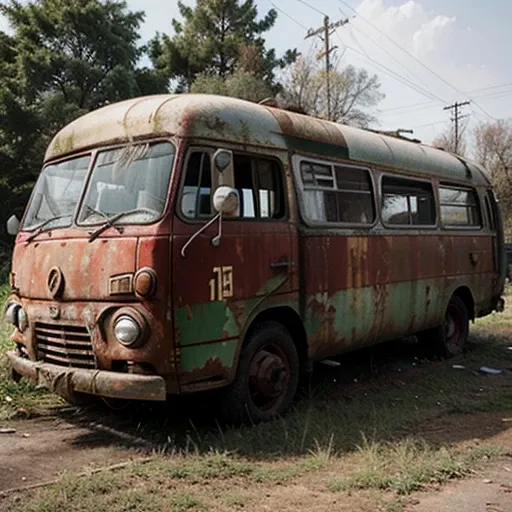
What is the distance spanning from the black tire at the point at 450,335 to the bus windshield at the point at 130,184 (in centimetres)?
521

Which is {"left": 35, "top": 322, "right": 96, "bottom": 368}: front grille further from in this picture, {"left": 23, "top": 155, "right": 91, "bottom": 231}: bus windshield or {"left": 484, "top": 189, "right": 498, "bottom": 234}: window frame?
{"left": 484, "top": 189, "right": 498, "bottom": 234}: window frame

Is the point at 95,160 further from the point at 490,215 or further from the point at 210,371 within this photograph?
the point at 490,215

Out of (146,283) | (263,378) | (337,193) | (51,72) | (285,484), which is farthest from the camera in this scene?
(51,72)

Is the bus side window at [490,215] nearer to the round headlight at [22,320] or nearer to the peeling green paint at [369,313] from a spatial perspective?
the peeling green paint at [369,313]

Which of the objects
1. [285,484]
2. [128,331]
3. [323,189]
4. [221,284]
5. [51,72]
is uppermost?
[51,72]

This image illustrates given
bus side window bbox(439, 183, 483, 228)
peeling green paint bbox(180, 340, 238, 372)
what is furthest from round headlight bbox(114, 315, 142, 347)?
bus side window bbox(439, 183, 483, 228)

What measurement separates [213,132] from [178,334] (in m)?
1.69

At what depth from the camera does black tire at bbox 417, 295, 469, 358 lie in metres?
8.54

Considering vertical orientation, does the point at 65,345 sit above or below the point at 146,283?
below

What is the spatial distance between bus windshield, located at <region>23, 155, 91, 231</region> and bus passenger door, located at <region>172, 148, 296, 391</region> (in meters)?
1.13

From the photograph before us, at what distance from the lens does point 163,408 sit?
5801 millimetres

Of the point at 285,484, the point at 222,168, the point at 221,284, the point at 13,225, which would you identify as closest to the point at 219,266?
the point at 221,284

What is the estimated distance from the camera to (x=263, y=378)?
530 cm

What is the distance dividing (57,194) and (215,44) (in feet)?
92.8
